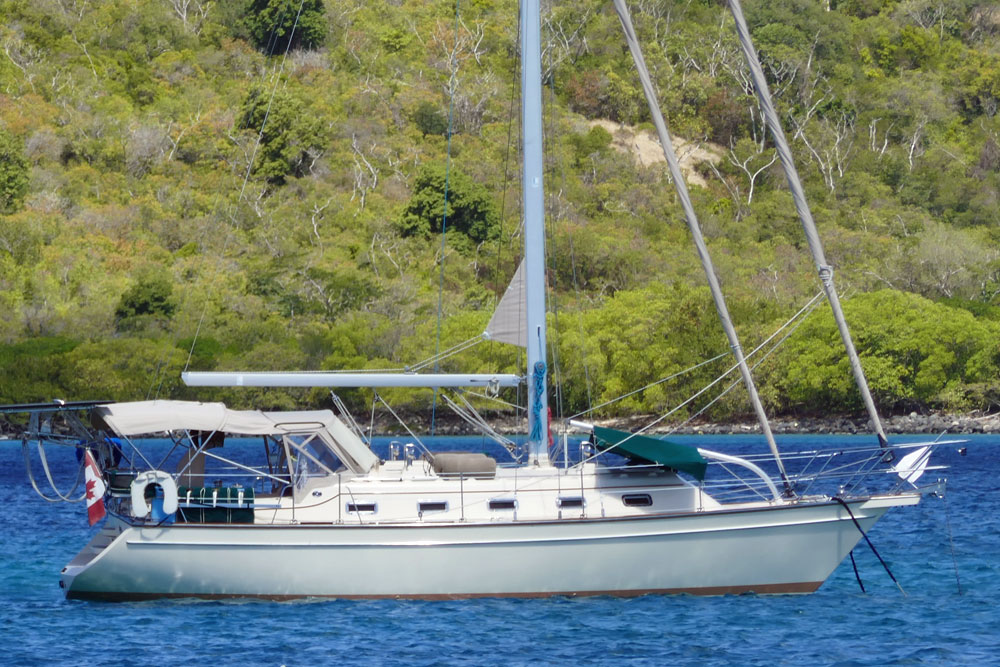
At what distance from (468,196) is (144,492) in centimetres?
7533

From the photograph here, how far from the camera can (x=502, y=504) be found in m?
21.6

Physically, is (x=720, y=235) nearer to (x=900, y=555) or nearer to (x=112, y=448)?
(x=900, y=555)

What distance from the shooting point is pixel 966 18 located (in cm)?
13975

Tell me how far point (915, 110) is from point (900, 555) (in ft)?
329

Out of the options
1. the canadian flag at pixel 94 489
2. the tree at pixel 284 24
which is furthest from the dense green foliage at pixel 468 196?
the canadian flag at pixel 94 489

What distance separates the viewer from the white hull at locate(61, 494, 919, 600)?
21.0 metres

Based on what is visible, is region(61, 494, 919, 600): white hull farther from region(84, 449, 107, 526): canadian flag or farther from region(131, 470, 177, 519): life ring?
region(84, 449, 107, 526): canadian flag

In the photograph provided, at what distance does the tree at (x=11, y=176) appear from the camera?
10025 centimetres

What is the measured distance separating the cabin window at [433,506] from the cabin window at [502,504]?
74 cm

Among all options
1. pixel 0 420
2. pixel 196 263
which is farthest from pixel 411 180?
pixel 0 420

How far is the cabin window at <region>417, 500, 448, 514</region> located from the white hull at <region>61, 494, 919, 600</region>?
63 centimetres

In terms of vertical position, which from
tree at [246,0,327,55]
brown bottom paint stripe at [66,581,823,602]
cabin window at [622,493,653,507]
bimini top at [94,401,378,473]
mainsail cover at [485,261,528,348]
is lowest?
brown bottom paint stripe at [66,581,823,602]

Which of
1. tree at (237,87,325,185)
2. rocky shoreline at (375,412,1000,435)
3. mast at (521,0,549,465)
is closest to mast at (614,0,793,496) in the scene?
mast at (521,0,549,465)

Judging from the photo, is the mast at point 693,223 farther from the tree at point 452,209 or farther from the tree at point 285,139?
the tree at point 285,139
